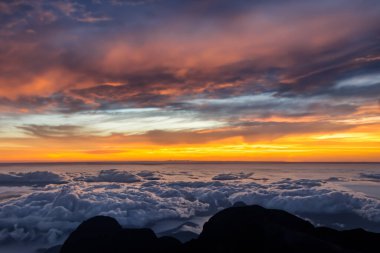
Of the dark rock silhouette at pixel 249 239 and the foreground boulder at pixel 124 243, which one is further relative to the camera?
the foreground boulder at pixel 124 243

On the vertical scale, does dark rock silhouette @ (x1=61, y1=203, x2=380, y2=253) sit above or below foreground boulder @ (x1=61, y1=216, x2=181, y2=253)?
above

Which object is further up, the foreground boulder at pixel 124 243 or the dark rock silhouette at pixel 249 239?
the dark rock silhouette at pixel 249 239

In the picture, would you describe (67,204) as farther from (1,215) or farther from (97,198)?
(1,215)

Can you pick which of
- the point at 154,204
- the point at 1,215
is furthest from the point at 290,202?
the point at 1,215

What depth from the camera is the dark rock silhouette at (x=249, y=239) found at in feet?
77.8

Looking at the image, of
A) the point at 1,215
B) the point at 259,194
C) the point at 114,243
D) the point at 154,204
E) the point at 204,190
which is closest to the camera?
the point at 114,243

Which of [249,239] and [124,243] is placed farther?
[124,243]

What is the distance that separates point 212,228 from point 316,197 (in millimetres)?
112393

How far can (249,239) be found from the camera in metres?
25.7

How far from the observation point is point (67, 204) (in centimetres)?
11900

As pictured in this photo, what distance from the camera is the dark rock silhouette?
77.8ft

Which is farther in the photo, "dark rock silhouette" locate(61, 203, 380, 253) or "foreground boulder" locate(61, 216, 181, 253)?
"foreground boulder" locate(61, 216, 181, 253)

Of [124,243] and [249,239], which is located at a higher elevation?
[249,239]

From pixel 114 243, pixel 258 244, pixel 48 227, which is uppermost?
pixel 258 244
